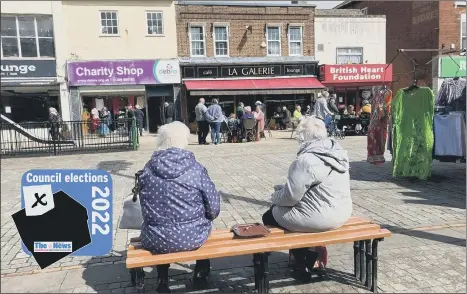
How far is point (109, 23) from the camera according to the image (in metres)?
19.3

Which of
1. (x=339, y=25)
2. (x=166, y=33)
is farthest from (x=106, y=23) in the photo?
(x=339, y=25)

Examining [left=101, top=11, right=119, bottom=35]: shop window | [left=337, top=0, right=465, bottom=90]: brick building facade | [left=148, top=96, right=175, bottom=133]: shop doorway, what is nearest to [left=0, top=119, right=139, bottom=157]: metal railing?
[left=148, top=96, right=175, bottom=133]: shop doorway

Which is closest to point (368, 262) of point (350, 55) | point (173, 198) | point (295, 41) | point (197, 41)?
point (173, 198)

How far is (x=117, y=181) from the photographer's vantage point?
26.8 feet

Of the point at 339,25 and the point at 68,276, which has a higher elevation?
the point at 339,25

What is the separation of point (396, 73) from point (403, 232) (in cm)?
2319

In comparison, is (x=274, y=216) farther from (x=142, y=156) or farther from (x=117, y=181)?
(x=142, y=156)

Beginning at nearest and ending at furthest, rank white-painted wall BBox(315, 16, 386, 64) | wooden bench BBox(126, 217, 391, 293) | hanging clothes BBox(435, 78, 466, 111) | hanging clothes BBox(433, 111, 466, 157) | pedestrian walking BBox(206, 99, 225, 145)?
wooden bench BBox(126, 217, 391, 293) < hanging clothes BBox(433, 111, 466, 157) < hanging clothes BBox(435, 78, 466, 111) < pedestrian walking BBox(206, 99, 225, 145) < white-painted wall BBox(315, 16, 386, 64)

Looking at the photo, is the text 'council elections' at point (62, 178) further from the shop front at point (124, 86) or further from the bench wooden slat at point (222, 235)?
the shop front at point (124, 86)

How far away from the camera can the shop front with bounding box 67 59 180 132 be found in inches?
742

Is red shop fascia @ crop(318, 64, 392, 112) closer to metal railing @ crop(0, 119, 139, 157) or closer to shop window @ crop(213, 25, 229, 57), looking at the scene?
shop window @ crop(213, 25, 229, 57)

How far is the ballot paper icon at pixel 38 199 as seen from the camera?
109 inches

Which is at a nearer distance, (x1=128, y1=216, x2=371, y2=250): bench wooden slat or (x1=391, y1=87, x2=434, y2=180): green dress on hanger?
(x1=128, y1=216, x2=371, y2=250): bench wooden slat

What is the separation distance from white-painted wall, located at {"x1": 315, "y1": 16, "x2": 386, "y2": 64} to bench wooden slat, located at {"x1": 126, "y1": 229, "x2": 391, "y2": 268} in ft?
65.0
